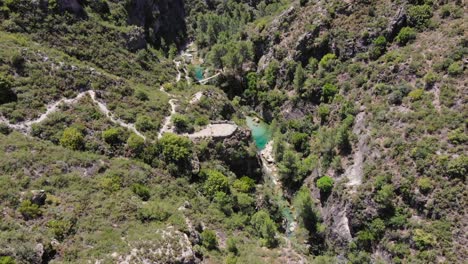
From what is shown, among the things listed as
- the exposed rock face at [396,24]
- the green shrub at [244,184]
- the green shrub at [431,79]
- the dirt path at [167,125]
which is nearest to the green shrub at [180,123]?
the dirt path at [167,125]

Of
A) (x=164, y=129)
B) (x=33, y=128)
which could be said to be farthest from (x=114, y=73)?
(x=33, y=128)

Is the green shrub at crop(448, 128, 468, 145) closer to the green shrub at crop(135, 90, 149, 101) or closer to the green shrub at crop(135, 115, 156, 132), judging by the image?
the green shrub at crop(135, 115, 156, 132)

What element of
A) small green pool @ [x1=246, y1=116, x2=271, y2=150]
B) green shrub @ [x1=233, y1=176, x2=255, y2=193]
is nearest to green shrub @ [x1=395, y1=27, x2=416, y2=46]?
small green pool @ [x1=246, y1=116, x2=271, y2=150]

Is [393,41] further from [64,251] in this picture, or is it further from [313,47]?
[64,251]

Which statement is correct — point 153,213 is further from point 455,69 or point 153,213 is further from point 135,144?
point 455,69

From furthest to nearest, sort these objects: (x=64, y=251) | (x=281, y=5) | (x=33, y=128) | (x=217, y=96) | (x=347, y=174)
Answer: (x=281, y=5) → (x=217, y=96) → (x=347, y=174) → (x=33, y=128) → (x=64, y=251)

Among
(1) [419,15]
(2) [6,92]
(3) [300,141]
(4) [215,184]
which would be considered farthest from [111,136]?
(1) [419,15]

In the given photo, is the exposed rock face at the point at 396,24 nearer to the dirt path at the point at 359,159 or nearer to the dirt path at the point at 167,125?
the dirt path at the point at 359,159
